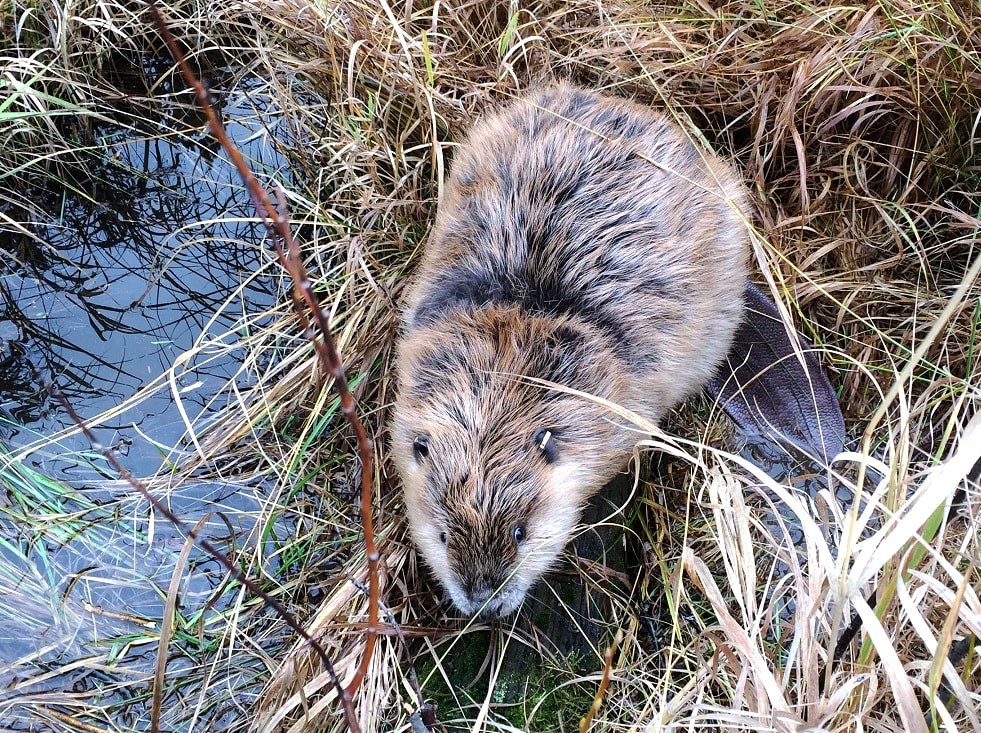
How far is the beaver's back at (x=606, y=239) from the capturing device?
3074 millimetres

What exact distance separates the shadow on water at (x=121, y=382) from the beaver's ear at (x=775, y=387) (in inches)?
69.0

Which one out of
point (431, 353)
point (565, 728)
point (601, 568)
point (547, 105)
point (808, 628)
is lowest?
point (565, 728)

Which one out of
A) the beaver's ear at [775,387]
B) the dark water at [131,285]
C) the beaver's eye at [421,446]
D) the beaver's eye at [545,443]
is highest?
the dark water at [131,285]

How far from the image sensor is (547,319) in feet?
9.82

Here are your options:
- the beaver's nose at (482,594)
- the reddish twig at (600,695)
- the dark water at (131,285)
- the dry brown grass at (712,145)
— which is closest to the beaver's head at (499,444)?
the beaver's nose at (482,594)

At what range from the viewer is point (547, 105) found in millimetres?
3457

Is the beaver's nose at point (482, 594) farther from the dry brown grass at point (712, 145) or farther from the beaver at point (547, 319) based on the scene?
the dry brown grass at point (712, 145)

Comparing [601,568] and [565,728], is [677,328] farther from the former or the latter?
[565,728]

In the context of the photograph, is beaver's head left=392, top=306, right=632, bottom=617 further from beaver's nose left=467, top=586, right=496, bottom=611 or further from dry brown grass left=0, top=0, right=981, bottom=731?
dry brown grass left=0, top=0, right=981, bottom=731

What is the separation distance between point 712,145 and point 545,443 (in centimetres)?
187

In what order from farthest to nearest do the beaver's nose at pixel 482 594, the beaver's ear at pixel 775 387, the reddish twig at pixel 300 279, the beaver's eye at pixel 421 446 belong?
the beaver's ear at pixel 775 387 → the beaver's eye at pixel 421 446 → the beaver's nose at pixel 482 594 → the reddish twig at pixel 300 279

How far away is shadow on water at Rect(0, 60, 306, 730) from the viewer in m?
2.89

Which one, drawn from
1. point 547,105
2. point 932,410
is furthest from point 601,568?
point 547,105

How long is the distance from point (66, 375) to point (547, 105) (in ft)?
6.70
